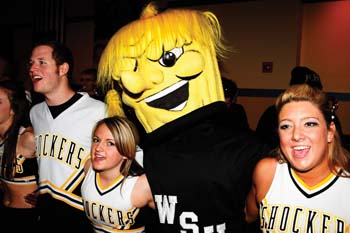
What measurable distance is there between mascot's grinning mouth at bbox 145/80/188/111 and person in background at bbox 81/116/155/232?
0.46 m

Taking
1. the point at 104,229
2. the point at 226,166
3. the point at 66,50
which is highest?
the point at 66,50

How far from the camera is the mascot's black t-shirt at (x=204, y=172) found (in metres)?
1.72

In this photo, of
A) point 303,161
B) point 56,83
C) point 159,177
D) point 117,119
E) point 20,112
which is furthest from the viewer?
point 20,112

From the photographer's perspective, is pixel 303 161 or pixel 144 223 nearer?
→ pixel 303 161

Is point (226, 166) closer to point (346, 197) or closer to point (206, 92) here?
point (206, 92)

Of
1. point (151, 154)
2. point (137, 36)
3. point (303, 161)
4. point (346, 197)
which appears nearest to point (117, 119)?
point (151, 154)

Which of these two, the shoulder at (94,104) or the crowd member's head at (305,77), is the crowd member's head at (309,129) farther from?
the crowd member's head at (305,77)

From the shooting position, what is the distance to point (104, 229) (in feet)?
7.06

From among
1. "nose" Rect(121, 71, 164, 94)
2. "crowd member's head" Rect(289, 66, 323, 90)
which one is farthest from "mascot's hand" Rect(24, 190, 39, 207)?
"crowd member's head" Rect(289, 66, 323, 90)

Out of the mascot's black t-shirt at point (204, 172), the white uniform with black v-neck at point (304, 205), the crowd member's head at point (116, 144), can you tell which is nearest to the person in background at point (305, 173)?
the white uniform with black v-neck at point (304, 205)

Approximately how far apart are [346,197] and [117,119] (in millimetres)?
1221

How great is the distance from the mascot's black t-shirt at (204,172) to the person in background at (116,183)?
0.91ft

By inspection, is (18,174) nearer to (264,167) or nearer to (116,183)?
(116,183)

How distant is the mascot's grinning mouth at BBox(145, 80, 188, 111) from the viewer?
1746 millimetres
